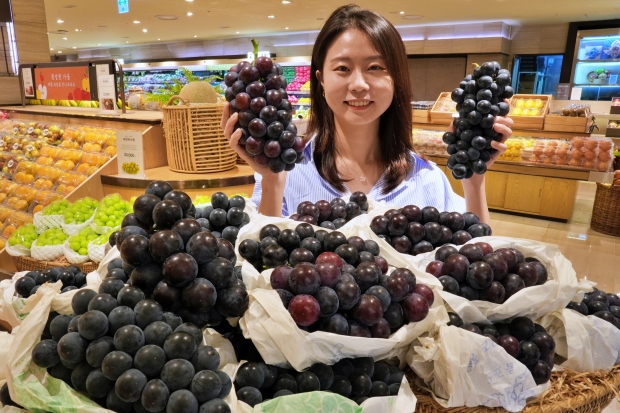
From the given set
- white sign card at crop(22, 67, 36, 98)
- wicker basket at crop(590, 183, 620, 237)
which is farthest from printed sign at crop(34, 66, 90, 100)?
wicker basket at crop(590, 183, 620, 237)

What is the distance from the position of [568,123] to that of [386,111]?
15.5ft

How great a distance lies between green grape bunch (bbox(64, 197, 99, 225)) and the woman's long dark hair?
1.55 meters

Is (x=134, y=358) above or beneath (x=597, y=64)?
beneath

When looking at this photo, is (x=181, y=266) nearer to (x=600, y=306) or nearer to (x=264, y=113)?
(x=264, y=113)

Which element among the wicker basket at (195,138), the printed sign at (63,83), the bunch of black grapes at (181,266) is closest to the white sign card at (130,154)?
the wicker basket at (195,138)

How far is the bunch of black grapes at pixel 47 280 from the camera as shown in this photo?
115 cm

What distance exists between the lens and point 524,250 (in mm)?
1090

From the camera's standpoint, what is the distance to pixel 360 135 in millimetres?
2014

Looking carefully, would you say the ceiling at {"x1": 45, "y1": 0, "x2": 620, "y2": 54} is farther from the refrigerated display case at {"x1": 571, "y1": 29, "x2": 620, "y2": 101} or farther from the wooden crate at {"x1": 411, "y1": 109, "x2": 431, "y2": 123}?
the wooden crate at {"x1": 411, "y1": 109, "x2": 431, "y2": 123}

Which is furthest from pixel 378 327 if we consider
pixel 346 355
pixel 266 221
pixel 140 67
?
pixel 140 67

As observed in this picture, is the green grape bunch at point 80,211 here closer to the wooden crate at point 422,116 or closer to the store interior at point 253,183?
the store interior at point 253,183

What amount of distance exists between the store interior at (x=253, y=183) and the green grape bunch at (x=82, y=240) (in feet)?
0.04

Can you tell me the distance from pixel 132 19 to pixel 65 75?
24.3 ft

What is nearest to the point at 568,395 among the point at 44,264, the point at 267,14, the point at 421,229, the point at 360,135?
the point at 421,229
